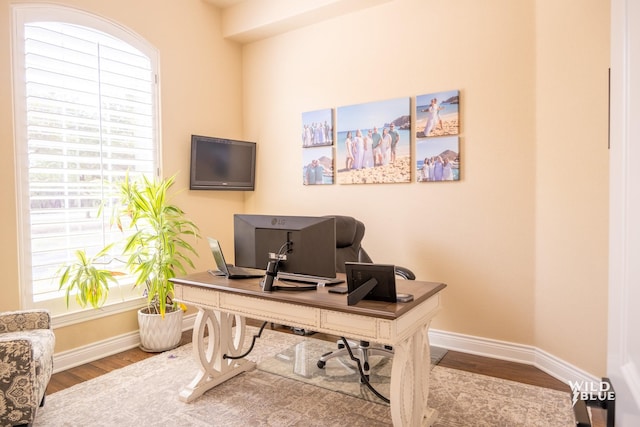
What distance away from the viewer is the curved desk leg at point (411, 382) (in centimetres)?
204

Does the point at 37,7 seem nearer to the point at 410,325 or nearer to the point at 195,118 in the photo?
the point at 195,118

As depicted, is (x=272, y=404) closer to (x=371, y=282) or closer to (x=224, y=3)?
(x=371, y=282)

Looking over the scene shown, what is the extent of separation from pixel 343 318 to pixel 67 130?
2.74 m

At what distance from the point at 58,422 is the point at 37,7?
9.74 ft

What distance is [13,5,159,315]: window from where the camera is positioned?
300cm

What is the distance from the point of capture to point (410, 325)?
206 centimetres

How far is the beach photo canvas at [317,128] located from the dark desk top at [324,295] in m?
2.04

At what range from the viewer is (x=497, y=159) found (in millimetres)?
3273

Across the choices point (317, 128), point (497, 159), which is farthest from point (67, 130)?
point (497, 159)

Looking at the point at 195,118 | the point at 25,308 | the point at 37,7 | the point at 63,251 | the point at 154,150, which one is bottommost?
the point at 25,308

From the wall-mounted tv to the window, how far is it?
0.62 meters

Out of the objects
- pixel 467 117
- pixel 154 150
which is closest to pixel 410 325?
pixel 467 117

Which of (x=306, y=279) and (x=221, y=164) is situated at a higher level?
(x=221, y=164)

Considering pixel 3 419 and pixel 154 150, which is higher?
pixel 154 150
